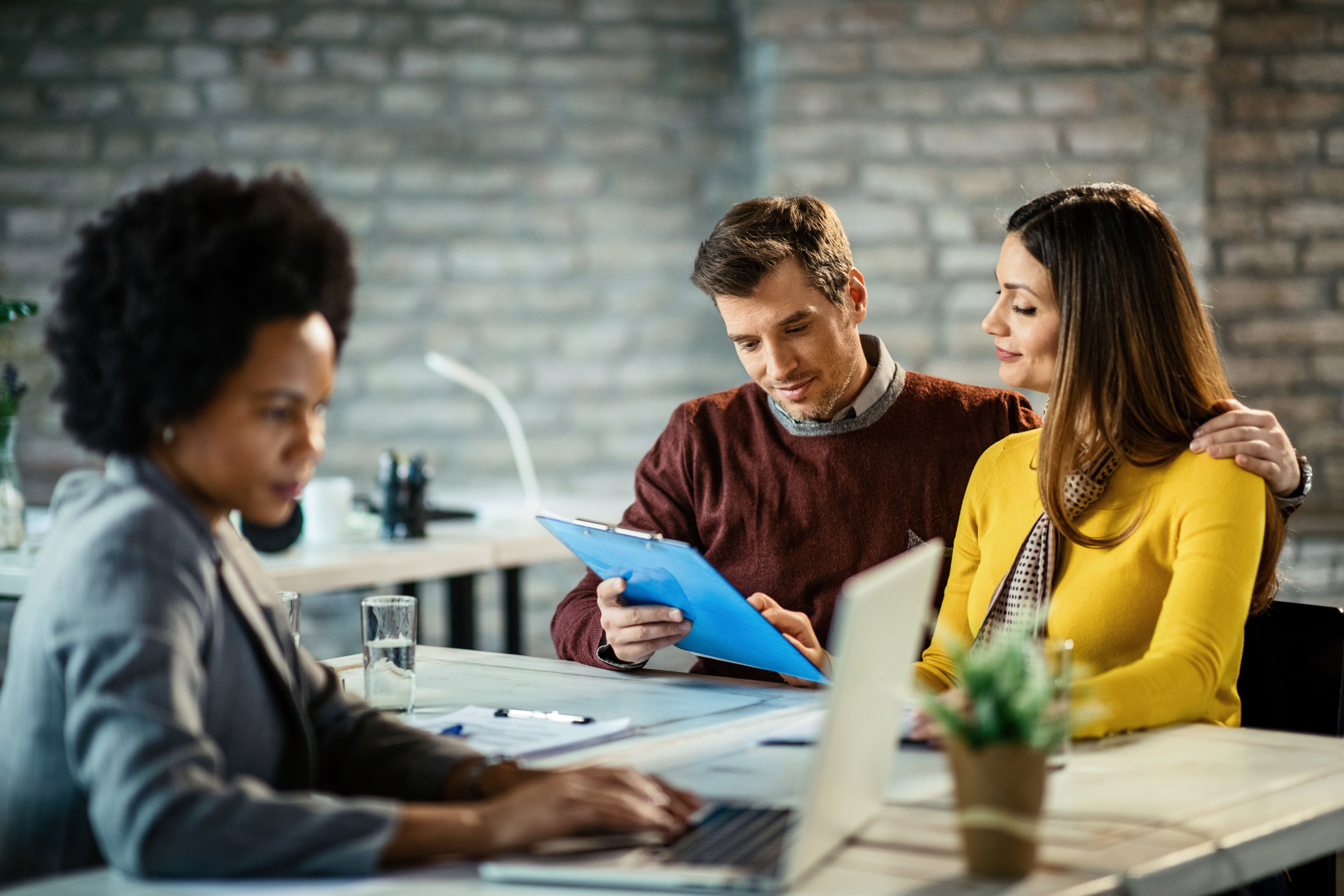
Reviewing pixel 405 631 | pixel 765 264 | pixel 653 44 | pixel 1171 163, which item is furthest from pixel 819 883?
pixel 653 44

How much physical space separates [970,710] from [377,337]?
341 centimetres

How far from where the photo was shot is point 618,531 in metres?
1.49

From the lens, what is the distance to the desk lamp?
11.5ft

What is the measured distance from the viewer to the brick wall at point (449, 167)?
396 centimetres

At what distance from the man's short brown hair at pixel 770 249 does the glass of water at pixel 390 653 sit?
0.71 m

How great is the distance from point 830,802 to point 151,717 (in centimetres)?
47

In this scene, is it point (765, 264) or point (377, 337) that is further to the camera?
point (377, 337)

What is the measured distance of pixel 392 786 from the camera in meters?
1.19

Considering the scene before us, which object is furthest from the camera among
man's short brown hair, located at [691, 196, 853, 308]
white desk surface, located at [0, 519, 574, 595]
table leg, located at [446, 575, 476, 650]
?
table leg, located at [446, 575, 476, 650]

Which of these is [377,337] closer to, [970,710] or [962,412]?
[962,412]

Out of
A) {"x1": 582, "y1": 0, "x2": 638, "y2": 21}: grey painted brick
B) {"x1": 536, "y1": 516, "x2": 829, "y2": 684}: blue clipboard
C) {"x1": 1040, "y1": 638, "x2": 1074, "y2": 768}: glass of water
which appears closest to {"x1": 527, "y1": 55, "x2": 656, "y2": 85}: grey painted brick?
{"x1": 582, "y1": 0, "x2": 638, "y2": 21}: grey painted brick

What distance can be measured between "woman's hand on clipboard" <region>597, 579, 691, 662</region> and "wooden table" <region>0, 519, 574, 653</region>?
868mm

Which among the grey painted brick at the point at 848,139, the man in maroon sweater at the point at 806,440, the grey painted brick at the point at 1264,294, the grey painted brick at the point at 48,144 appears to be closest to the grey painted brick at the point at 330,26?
the grey painted brick at the point at 48,144

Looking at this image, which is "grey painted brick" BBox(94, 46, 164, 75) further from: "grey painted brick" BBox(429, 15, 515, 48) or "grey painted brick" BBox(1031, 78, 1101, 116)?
"grey painted brick" BBox(1031, 78, 1101, 116)
